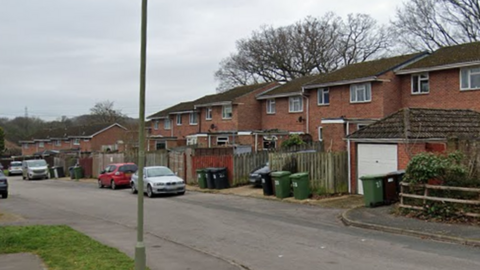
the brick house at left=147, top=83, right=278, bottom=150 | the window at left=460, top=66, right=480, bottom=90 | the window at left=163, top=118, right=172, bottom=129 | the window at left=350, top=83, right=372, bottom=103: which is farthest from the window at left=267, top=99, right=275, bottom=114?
the window at left=460, top=66, right=480, bottom=90

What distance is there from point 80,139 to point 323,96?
172ft

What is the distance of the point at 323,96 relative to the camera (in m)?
33.5

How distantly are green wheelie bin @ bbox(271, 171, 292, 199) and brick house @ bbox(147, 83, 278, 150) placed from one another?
1683 centimetres

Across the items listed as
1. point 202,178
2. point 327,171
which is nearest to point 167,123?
point 202,178

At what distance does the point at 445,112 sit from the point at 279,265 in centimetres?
1378

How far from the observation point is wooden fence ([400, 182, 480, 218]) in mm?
11914

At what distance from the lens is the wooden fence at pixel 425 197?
469 inches

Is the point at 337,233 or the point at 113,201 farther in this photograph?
the point at 113,201

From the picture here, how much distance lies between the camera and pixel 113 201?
20.9m

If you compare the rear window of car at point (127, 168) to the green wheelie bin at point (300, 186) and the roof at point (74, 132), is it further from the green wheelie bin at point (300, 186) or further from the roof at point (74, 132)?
the roof at point (74, 132)

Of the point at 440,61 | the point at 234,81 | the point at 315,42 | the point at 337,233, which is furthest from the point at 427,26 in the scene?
the point at 337,233

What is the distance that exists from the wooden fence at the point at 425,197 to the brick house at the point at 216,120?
2294cm

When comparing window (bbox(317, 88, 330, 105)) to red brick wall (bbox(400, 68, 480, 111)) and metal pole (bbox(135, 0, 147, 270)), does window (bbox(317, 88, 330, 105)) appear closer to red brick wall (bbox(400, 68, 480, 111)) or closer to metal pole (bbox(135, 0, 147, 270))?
red brick wall (bbox(400, 68, 480, 111))

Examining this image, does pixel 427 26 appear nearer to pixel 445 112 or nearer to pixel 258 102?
pixel 258 102
